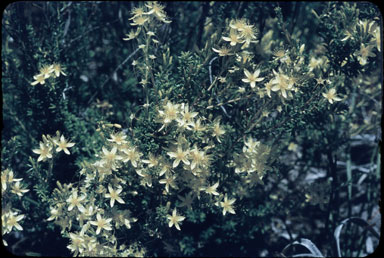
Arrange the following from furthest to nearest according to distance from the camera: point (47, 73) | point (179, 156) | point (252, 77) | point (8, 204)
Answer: point (47, 73), point (8, 204), point (252, 77), point (179, 156)

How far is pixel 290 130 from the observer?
2178 mm

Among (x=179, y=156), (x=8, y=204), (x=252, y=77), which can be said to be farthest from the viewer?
(x=8, y=204)

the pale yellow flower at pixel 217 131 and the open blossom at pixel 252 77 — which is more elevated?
the open blossom at pixel 252 77

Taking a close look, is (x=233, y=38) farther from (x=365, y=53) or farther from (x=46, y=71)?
(x=46, y=71)

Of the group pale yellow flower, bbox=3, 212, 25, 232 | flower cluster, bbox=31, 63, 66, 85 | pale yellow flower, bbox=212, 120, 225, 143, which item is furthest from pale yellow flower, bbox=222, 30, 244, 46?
pale yellow flower, bbox=3, 212, 25, 232

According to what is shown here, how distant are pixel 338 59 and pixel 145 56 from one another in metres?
1.08

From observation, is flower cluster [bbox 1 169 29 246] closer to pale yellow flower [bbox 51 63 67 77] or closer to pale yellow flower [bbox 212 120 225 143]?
pale yellow flower [bbox 51 63 67 77]

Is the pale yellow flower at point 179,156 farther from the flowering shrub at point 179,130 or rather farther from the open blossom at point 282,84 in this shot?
the open blossom at point 282,84

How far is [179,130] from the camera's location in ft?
6.34

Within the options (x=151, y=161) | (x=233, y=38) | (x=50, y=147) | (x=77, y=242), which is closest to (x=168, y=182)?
(x=151, y=161)

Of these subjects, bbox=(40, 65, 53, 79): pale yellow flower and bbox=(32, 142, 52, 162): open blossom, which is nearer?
bbox=(32, 142, 52, 162): open blossom

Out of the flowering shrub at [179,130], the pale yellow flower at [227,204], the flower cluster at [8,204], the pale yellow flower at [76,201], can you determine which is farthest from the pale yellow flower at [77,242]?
the pale yellow flower at [227,204]

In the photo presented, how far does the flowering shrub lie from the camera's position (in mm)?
2037

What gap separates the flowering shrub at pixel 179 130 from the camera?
6.68 ft
